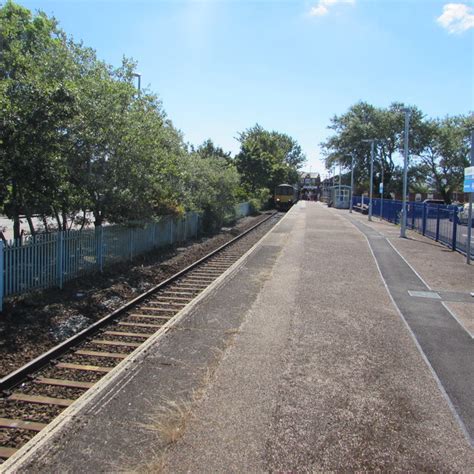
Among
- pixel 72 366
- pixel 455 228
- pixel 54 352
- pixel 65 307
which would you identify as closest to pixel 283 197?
pixel 455 228

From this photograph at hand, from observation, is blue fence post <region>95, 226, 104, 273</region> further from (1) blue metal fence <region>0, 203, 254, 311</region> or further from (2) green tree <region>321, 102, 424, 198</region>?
(2) green tree <region>321, 102, 424, 198</region>

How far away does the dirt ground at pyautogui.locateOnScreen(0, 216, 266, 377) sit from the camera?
698cm

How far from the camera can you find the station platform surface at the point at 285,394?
12.5ft

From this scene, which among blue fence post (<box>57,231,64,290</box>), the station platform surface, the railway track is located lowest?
the railway track

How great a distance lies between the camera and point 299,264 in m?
13.6

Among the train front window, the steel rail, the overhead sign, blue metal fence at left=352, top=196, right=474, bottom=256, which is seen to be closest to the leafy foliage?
the train front window

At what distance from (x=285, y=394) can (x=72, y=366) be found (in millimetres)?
3157

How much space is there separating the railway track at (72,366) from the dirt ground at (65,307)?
1.33 ft

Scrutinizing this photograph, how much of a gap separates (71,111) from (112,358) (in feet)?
17.5

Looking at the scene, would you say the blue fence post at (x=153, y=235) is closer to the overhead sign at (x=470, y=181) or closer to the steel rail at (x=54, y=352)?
the steel rail at (x=54, y=352)

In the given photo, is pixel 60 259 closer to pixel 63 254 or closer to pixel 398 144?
pixel 63 254

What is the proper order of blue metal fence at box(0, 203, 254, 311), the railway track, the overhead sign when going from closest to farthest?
the railway track
blue metal fence at box(0, 203, 254, 311)
the overhead sign

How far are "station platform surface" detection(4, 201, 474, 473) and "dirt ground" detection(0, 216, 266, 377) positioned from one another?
1926 millimetres

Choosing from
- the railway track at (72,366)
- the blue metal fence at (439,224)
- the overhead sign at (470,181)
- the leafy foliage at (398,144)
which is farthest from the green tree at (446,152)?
the railway track at (72,366)
